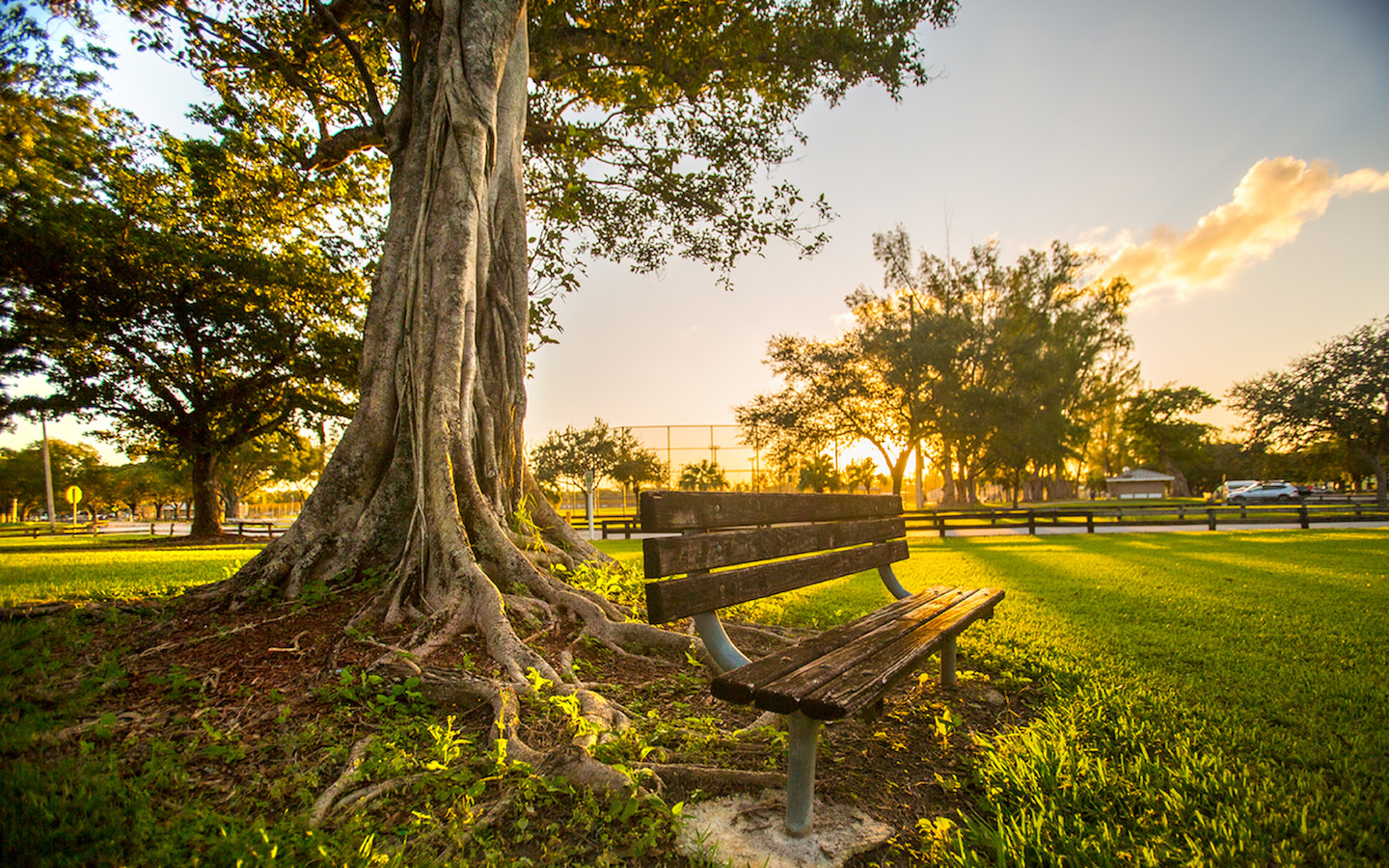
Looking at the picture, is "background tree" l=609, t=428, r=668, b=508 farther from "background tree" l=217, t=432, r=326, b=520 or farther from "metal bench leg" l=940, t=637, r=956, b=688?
"metal bench leg" l=940, t=637, r=956, b=688

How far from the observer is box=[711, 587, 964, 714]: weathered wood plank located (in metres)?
1.63

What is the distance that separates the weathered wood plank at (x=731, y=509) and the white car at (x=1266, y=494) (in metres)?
40.1

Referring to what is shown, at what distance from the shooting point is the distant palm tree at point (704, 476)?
31.1 metres

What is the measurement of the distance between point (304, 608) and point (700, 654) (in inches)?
90.9

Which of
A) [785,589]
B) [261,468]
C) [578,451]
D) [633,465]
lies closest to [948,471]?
[633,465]

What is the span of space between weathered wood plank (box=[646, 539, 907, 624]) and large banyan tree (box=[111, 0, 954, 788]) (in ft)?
3.21

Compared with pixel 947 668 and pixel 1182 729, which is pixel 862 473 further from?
pixel 1182 729

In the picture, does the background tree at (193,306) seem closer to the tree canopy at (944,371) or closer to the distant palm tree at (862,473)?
the tree canopy at (944,371)

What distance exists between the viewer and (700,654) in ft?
10.6

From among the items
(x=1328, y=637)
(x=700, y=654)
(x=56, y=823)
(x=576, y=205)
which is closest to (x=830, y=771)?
(x=700, y=654)

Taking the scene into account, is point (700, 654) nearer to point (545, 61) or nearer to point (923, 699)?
point (923, 699)

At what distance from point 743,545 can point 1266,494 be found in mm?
48704

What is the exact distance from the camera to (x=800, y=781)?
1723mm

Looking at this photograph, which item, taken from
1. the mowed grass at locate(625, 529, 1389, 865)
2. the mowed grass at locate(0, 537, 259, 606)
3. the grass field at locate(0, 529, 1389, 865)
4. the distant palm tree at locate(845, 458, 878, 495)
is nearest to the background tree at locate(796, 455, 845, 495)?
the distant palm tree at locate(845, 458, 878, 495)
